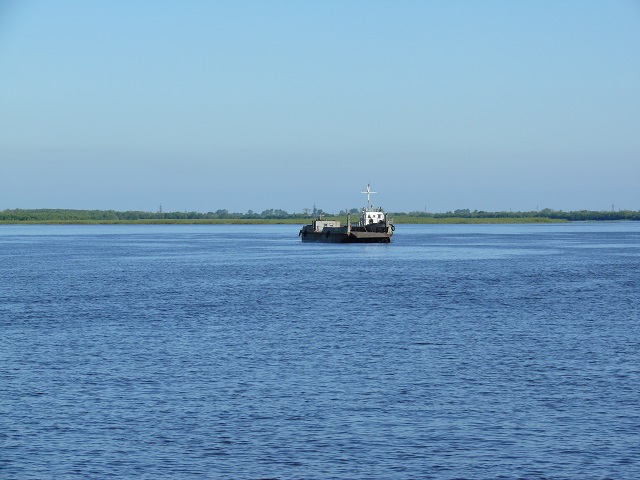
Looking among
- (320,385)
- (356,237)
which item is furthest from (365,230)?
(320,385)

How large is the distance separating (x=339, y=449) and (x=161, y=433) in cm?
471

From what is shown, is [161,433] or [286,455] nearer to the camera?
[286,455]

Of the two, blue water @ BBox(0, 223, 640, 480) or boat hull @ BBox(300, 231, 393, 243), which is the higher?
boat hull @ BBox(300, 231, 393, 243)

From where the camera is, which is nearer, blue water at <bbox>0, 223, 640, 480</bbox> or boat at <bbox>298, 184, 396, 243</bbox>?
blue water at <bbox>0, 223, 640, 480</bbox>

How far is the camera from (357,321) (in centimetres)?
4638

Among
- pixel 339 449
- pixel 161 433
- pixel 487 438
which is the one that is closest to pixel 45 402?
pixel 161 433

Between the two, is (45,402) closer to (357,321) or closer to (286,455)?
(286,455)

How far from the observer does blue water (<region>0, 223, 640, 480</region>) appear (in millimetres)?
21391

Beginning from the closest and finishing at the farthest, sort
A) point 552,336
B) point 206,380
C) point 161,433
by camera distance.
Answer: point 161,433, point 206,380, point 552,336

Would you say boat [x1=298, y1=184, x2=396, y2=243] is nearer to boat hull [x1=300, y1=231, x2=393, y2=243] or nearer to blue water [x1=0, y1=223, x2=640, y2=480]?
boat hull [x1=300, y1=231, x2=393, y2=243]

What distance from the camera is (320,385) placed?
29.2m

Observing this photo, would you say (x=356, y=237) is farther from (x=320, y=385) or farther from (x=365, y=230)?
(x=320, y=385)

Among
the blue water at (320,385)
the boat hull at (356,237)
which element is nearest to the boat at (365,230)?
the boat hull at (356,237)

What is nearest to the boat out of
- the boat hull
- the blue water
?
the boat hull
